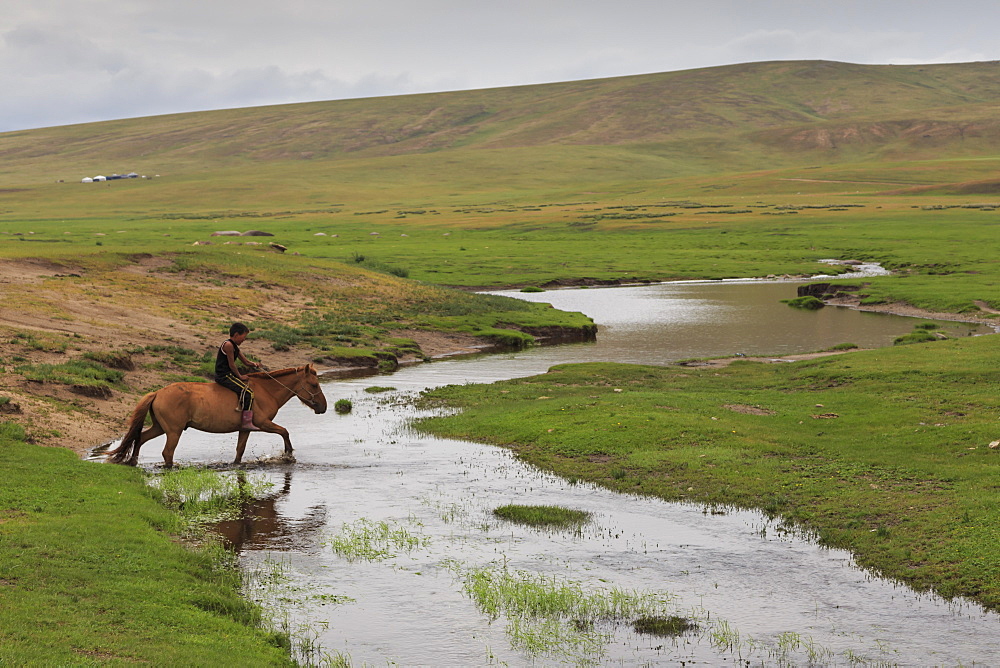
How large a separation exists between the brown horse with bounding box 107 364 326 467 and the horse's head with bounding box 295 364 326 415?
174 mm

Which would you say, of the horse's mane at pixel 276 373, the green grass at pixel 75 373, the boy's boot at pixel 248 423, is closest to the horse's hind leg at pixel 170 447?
the boy's boot at pixel 248 423

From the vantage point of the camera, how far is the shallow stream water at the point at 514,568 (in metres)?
12.8

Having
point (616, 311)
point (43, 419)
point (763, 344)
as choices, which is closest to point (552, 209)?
point (616, 311)

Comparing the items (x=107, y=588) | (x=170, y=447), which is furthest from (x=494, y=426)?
(x=107, y=588)

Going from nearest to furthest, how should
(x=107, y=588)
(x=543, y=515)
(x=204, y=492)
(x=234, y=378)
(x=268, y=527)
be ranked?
(x=107, y=588), (x=268, y=527), (x=543, y=515), (x=204, y=492), (x=234, y=378)

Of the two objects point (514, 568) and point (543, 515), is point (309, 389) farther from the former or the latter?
point (514, 568)

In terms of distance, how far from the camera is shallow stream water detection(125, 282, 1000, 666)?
12.8 meters

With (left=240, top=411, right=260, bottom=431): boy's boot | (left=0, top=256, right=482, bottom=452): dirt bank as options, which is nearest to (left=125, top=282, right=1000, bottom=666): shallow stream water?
(left=240, top=411, right=260, bottom=431): boy's boot

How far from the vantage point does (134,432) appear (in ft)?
→ 70.1

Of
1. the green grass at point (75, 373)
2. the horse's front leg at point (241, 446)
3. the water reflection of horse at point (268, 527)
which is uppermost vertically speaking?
the green grass at point (75, 373)

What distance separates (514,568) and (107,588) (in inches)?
246

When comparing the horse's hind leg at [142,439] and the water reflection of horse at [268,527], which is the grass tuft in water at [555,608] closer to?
the water reflection of horse at [268,527]

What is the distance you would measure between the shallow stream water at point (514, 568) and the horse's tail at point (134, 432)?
188 centimetres

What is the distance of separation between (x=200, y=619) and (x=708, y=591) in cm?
749
